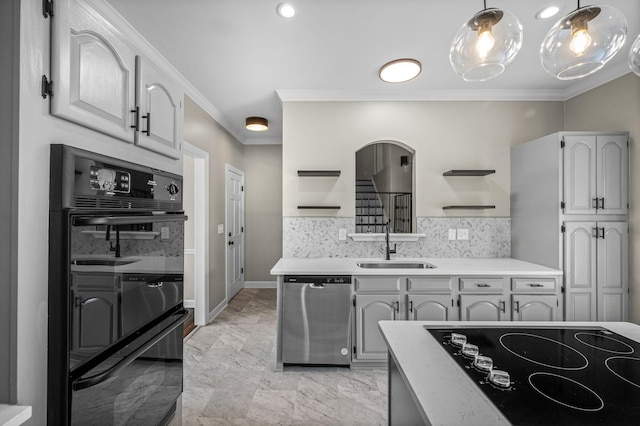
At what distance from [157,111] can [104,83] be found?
358mm

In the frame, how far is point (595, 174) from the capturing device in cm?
277

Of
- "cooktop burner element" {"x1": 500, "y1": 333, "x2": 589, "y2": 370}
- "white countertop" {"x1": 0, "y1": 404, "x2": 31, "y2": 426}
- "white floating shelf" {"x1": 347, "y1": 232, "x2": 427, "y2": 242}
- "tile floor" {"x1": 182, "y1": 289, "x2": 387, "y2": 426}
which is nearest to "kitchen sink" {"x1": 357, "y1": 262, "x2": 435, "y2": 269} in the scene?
"white floating shelf" {"x1": 347, "y1": 232, "x2": 427, "y2": 242}

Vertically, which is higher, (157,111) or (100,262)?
(157,111)

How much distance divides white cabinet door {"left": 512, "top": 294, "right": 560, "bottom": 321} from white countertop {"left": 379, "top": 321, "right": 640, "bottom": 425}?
149 centimetres

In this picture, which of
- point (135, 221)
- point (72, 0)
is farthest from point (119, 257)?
point (72, 0)

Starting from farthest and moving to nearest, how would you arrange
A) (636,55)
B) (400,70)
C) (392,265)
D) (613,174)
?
(392,265) → (400,70) → (613,174) → (636,55)

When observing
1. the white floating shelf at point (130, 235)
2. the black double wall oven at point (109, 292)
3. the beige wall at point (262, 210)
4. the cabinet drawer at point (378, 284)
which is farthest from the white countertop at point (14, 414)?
the beige wall at point (262, 210)

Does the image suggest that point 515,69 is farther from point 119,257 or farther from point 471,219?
point 119,257

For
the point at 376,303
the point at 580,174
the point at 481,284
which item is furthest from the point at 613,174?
the point at 376,303

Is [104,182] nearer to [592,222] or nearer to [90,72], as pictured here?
[90,72]

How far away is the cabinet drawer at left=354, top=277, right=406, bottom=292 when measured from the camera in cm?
281

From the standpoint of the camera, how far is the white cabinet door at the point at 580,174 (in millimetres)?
2764

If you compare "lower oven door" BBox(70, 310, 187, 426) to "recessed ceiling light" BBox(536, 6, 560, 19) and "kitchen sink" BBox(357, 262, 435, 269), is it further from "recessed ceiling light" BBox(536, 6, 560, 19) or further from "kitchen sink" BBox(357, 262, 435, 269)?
"recessed ceiling light" BBox(536, 6, 560, 19)

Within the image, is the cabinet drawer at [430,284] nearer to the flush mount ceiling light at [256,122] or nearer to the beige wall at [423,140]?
the beige wall at [423,140]
